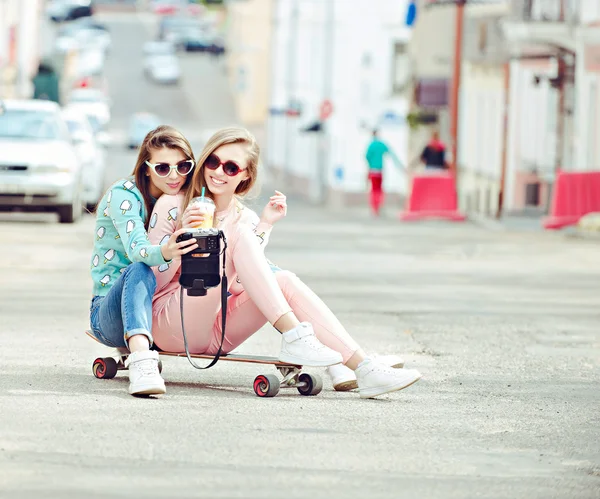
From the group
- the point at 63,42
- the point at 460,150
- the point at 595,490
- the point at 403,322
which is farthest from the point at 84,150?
the point at 63,42

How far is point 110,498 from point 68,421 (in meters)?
1.74

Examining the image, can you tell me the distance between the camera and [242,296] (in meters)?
9.10

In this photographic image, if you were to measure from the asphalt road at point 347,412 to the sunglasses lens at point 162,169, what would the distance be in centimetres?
102

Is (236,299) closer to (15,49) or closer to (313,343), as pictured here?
(313,343)

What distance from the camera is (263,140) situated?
8375 centimetres

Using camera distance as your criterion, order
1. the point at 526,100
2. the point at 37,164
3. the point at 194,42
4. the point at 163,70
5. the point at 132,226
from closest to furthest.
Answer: the point at 132,226 < the point at 37,164 < the point at 526,100 < the point at 163,70 < the point at 194,42

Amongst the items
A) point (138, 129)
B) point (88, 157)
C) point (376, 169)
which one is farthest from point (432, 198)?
point (138, 129)

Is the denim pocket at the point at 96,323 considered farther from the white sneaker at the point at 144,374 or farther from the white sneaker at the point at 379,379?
the white sneaker at the point at 379,379

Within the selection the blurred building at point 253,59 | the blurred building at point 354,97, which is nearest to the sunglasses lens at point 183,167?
the blurred building at point 354,97

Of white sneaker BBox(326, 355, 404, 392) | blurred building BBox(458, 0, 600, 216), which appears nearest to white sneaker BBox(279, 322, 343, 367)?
white sneaker BBox(326, 355, 404, 392)

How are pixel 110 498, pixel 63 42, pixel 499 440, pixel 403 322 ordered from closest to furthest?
pixel 110 498, pixel 499 440, pixel 403 322, pixel 63 42

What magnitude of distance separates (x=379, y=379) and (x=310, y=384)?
38 centimetres

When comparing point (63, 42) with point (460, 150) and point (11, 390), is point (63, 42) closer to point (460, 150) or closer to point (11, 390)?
point (460, 150)

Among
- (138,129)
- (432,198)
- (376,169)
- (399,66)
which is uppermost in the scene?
(399,66)
